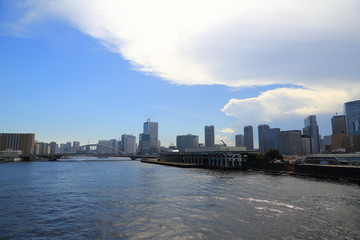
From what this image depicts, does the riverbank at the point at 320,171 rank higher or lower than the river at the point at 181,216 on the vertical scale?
higher

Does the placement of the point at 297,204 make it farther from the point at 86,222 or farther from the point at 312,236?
the point at 86,222

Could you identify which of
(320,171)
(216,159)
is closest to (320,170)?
(320,171)

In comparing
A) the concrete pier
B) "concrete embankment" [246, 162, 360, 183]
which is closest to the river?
A: "concrete embankment" [246, 162, 360, 183]

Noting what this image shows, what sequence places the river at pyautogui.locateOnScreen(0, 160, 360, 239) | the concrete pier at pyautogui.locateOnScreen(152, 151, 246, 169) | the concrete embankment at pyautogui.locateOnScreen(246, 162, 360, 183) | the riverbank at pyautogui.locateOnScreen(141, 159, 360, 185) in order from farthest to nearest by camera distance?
the concrete pier at pyautogui.locateOnScreen(152, 151, 246, 169), the concrete embankment at pyautogui.locateOnScreen(246, 162, 360, 183), the riverbank at pyautogui.locateOnScreen(141, 159, 360, 185), the river at pyautogui.locateOnScreen(0, 160, 360, 239)

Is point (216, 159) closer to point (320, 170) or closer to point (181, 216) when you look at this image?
point (320, 170)

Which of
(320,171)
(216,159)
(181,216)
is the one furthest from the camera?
(216,159)

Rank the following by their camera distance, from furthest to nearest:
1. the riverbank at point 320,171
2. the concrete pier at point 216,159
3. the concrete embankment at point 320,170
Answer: the concrete pier at point 216,159 < the concrete embankment at point 320,170 < the riverbank at point 320,171

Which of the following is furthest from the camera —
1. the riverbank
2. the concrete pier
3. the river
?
the concrete pier

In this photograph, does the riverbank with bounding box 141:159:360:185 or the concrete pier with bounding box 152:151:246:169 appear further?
the concrete pier with bounding box 152:151:246:169

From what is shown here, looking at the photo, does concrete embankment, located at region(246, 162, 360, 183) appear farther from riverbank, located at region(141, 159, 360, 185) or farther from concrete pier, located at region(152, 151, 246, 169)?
concrete pier, located at region(152, 151, 246, 169)

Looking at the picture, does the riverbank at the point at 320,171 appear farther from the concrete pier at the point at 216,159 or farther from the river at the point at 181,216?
the concrete pier at the point at 216,159

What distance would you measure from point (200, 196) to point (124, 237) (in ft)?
59.9

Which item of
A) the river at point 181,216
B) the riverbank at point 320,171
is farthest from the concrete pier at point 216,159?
the river at point 181,216

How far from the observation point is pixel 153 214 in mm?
25141
